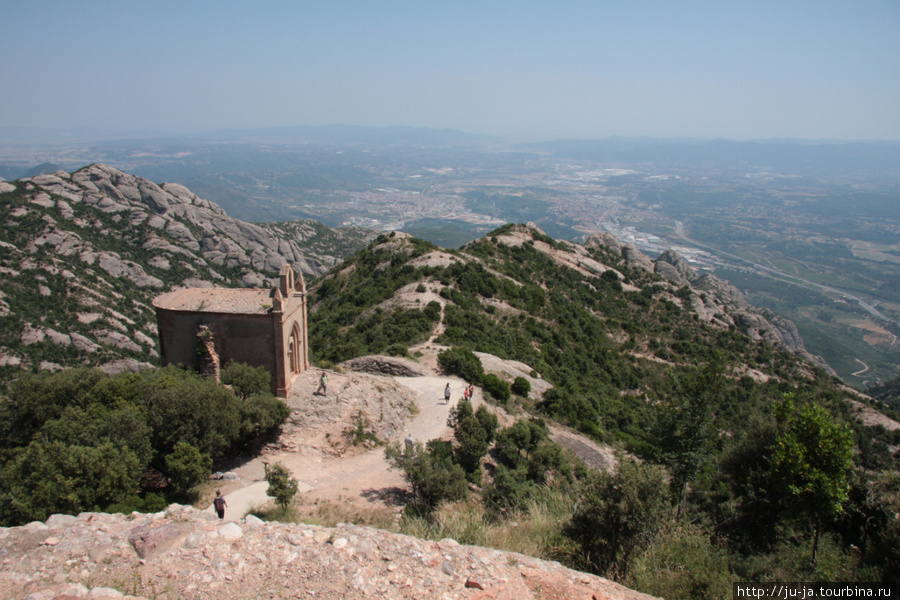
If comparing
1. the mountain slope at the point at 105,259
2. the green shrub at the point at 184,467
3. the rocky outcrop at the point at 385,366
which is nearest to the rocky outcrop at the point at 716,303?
the rocky outcrop at the point at 385,366

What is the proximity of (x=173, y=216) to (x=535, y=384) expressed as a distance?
3656 inches

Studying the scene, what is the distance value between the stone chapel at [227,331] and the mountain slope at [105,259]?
37560mm

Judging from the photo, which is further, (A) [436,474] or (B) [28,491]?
(A) [436,474]

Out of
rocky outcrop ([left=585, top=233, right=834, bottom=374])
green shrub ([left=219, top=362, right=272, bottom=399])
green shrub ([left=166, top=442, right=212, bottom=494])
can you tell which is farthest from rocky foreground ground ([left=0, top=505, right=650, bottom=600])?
rocky outcrop ([left=585, top=233, right=834, bottom=374])

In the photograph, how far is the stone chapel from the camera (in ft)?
67.1

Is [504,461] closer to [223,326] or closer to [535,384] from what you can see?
[535,384]

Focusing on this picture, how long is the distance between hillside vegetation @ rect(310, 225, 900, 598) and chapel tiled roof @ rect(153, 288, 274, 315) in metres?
7.89

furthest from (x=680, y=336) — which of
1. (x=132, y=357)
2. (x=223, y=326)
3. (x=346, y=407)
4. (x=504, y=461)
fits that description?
(x=132, y=357)

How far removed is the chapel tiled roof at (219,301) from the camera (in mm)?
20562

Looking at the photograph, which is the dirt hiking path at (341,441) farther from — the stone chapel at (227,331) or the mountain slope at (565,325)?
the mountain slope at (565,325)

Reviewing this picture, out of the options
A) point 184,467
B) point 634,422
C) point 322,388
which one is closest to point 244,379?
point 322,388

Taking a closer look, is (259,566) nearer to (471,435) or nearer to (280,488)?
(280,488)

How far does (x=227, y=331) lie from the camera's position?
67.7ft

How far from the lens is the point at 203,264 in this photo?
3356 inches
